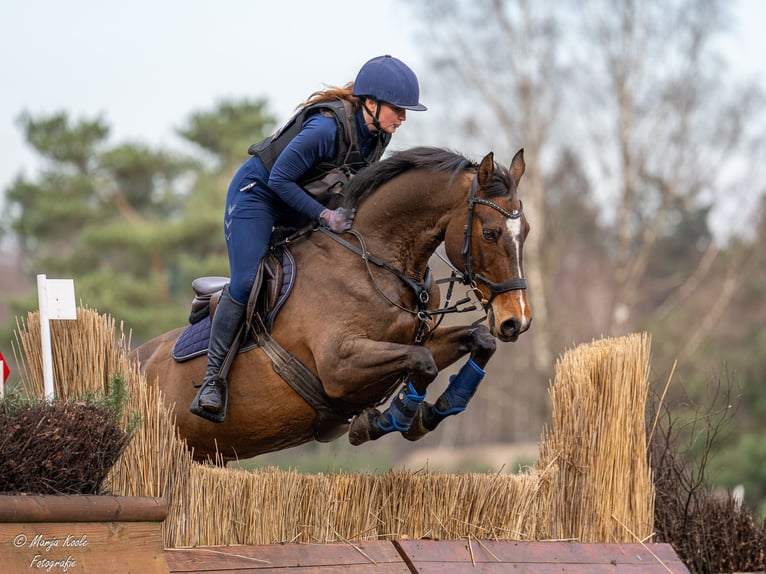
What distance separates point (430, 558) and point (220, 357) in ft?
4.78

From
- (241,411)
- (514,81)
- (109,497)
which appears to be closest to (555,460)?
(241,411)

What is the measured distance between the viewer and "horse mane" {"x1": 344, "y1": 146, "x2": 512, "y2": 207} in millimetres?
5586

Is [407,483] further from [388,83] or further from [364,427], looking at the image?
[388,83]

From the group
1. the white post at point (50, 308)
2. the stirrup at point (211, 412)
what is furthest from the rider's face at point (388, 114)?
the white post at point (50, 308)

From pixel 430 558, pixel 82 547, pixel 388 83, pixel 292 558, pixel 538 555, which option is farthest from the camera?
pixel 388 83

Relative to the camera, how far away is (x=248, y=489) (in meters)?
4.85

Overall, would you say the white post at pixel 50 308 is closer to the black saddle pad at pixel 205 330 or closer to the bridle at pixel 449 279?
the black saddle pad at pixel 205 330

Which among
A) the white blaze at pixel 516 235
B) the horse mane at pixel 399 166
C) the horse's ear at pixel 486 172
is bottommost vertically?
the white blaze at pixel 516 235

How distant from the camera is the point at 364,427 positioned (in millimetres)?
5523

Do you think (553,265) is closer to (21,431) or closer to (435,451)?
(435,451)

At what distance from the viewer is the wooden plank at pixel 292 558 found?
4.44 metres

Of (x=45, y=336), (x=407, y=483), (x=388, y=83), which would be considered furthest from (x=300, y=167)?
(x=407, y=483)

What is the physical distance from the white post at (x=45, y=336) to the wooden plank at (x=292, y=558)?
892 mm

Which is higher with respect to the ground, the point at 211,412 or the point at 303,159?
the point at 303,159
